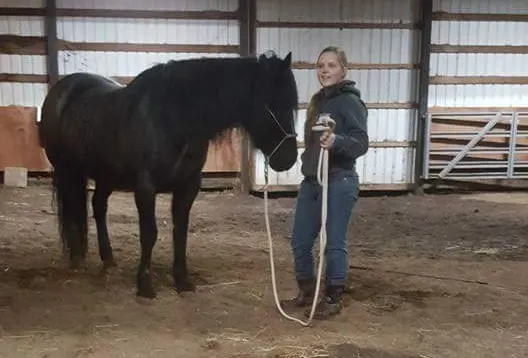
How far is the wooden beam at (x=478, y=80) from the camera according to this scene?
8086 millimetres

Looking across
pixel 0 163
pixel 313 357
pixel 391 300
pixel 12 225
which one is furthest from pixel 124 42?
pixel 313 357

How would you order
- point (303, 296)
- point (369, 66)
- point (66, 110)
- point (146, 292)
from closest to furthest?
point (303, 296) < point (146, 292) < point (66, 110) < point (369, 66)

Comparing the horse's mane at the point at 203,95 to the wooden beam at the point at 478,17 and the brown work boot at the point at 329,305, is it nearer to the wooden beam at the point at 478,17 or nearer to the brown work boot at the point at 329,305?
the brown work boot at the point at 329,305

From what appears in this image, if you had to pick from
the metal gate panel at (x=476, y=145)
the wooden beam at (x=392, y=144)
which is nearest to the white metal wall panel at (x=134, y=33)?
the wooden beam at (x=392, y=144)

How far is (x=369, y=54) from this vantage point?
7.92 m

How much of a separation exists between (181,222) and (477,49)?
5725mm

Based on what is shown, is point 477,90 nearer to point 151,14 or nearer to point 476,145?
point 476,145

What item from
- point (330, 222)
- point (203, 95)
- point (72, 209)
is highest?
point (203, 95)

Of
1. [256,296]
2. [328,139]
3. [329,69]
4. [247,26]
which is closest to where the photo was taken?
[328,139]

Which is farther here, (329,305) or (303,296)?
(303,296)

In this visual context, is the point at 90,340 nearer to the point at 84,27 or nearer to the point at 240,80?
the point at 240,80

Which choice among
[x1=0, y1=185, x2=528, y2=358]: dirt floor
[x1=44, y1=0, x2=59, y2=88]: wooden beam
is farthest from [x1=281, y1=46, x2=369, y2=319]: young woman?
[x1=44, y1=0, x2=59, y2=88]: wooden beam

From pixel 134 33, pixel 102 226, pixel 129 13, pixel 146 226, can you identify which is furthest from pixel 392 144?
pixel 146 226

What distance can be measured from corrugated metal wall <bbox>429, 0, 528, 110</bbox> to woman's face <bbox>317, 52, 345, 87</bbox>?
5227 mm
